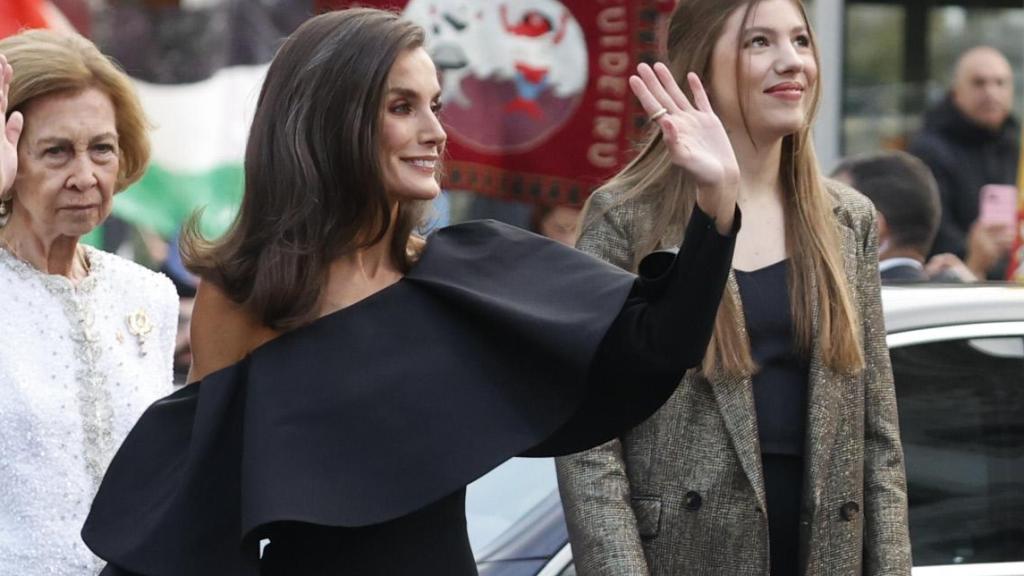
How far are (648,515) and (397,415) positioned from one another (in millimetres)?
600

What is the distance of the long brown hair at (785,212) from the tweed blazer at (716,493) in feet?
0.10

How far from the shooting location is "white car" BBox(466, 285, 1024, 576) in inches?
153

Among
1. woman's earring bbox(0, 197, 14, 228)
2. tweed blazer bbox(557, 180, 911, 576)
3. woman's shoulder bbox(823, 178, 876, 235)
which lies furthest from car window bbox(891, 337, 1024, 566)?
woman's earring bbox(0, 197, 14, 228)

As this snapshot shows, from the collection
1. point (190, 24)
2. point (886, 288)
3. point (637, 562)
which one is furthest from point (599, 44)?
point (637, 562)

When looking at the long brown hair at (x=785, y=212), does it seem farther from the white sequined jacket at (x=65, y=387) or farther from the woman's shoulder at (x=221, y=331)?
the white sequined jacket at (x=65, y=387)

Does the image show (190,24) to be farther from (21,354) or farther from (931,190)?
Result: (21,354)

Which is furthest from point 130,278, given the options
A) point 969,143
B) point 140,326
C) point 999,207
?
point 969,143

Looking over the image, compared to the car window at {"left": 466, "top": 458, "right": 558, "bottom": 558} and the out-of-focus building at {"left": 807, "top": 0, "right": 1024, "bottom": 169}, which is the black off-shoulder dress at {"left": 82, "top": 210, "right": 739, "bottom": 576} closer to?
the car window at {"left": 466, "top": 458, "right": 558, "bottom": 558}

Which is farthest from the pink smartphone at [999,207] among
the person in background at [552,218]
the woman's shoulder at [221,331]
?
the woman's shoulder at [221,331]

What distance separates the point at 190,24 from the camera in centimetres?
698

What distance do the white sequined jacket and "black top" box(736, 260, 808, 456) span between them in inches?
43.0

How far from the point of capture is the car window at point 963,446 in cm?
390

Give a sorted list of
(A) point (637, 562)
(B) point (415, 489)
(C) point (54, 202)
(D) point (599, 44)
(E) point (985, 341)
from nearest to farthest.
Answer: (B) point (415, 489) < (A) point (637, 562) < (C) point (54, 202) < (E) point (985, 341) < (D) point (599, 44)

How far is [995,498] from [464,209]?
11.1ft
